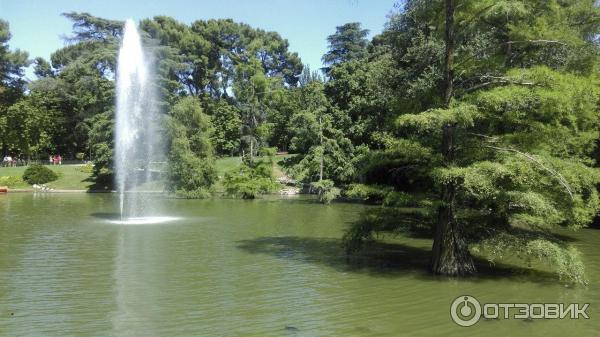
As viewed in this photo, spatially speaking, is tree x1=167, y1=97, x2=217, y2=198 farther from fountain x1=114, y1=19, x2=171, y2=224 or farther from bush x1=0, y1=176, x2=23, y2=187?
bush x1=0, y1=176, x2=23, y2=187

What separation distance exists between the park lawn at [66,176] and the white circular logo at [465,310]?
44.1 m

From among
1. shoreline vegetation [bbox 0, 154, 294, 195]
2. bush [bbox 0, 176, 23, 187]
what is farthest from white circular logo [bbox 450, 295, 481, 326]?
bush [bbox 0, 176, 23, 187]

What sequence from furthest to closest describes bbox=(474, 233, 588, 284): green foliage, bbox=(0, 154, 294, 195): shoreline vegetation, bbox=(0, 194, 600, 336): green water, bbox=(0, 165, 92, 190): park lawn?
bbox=(0, 165, 92, 190): park lawn < bbox=(0, 154, 294, 195): shoreline vegetation < bbox=(474, 233, 588, 284): green foliage < bbox=(0, 194, 600, 336): green water

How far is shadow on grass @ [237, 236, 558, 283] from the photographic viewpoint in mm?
13130

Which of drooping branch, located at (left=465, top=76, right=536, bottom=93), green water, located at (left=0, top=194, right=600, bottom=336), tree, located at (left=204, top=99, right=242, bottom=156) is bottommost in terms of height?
green water, located at (left=0, top=194, right=600, bottom=336)

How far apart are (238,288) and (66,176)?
4556 centimetres

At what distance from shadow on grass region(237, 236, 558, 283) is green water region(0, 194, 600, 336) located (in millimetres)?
60

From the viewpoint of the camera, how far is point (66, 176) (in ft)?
168

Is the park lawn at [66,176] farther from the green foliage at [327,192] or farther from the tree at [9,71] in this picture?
the green foliage at [327,192]

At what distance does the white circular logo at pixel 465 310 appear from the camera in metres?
9.24

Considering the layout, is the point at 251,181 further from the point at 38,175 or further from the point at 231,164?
the point at 38,175

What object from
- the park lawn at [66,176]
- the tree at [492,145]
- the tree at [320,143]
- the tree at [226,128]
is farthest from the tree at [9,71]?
the tree at [492,145]

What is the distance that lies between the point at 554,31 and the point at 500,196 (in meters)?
4.68

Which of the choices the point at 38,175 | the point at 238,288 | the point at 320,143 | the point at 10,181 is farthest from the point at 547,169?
the point at 10,181
